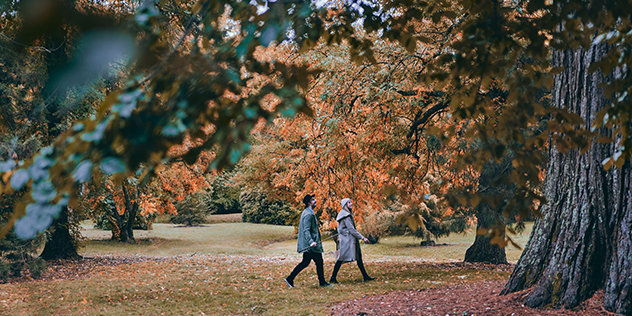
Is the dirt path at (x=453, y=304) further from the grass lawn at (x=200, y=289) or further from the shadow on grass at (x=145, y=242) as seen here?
the shadow on grass at (x=145, y=242)

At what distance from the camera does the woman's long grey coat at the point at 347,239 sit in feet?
27.5

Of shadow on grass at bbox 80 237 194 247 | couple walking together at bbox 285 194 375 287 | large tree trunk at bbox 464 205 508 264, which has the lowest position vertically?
shadow on grass at bbox 80 237 194 247

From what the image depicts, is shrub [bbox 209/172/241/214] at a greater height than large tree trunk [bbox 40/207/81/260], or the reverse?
shrub [bbox 209/172/241/214]

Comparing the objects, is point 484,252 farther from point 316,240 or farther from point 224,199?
point 224,199

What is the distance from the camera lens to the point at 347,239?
27.7 feet

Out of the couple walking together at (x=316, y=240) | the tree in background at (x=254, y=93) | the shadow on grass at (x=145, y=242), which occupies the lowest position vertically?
the shadow on grass at (x=145, y=242)

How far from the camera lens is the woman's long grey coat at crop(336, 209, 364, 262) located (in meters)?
8.38

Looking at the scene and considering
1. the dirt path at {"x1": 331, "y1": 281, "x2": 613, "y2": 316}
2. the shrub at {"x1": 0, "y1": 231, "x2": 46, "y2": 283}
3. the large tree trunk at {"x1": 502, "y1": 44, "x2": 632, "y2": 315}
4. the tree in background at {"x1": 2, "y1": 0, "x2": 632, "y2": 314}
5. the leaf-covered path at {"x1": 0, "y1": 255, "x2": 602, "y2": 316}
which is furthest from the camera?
the shrub at {"x1": 0, "y1": 231, "x2": 46, "y2": 283}

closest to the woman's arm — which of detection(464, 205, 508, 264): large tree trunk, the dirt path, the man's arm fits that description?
the man's arm

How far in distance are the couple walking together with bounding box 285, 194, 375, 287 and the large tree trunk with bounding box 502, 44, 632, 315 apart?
10.6ft

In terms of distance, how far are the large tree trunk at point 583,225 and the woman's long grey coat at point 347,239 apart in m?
3.57

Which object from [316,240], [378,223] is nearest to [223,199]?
[378,223]

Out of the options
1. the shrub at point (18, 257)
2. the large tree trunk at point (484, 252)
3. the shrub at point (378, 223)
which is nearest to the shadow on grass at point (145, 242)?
the shrub at point (378, 223)

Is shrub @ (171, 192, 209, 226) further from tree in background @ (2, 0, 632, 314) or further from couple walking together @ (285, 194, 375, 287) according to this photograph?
tree in background @ (2, 0, 632, 314)
